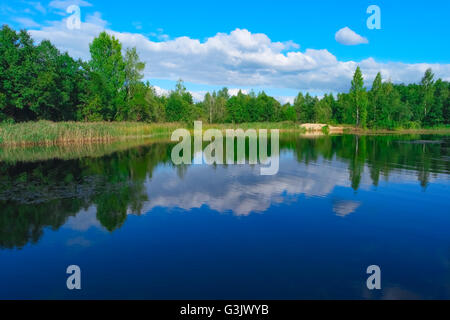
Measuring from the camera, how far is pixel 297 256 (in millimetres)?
6828

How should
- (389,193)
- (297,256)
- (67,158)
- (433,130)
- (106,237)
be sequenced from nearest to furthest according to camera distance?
(297,256) < (106,237) < (389,193) < (67,158) < (433,130)

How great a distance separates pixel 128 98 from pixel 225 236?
182ft

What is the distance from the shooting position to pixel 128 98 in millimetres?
58000

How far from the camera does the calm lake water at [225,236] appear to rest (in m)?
5.67

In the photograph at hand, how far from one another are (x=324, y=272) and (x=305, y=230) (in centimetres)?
233

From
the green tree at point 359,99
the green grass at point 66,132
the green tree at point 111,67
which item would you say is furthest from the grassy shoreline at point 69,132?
the green tree at point 359,99

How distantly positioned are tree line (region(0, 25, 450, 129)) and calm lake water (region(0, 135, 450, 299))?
2828 cm

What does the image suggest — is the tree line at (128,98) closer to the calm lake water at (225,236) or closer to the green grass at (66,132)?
the green grass at (66,132)

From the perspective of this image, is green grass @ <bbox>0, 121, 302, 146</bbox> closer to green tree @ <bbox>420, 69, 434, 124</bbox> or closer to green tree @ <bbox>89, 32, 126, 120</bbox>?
green tree @ <bbox>89, 32, 126, 120</bbox>

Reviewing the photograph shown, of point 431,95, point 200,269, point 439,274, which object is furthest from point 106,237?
point 431,95

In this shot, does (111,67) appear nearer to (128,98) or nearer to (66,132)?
(128,98)

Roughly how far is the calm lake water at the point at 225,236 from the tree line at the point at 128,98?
92.8ft

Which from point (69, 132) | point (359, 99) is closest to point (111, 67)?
point (69, 132)
